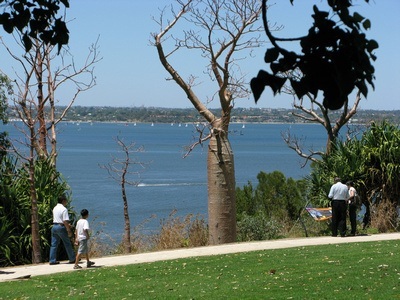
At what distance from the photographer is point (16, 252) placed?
60.2 ft

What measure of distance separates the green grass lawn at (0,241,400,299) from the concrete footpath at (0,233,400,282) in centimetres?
78

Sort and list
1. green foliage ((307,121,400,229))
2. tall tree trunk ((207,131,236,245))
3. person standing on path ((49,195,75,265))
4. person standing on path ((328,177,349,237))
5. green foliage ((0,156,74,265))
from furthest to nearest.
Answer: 1. green foliage ((307,121,400,229))
2. tall tree trunk ((207,131,236,245))
3. person standing on path ((328,177,349,237))
4. green foliage ((0,156,74,265))
5. person standing on path ((49,195,75,265))

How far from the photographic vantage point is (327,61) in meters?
4.09

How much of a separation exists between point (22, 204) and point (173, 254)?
381 centimetres

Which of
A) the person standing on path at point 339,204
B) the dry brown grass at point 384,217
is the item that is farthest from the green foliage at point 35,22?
the dry brown grass at point 384,217

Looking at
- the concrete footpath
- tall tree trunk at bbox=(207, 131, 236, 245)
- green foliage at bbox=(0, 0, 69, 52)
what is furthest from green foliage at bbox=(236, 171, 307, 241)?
green foliage at bbox=(0, 0, 69, 52)

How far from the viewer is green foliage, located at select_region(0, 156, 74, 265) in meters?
18.3

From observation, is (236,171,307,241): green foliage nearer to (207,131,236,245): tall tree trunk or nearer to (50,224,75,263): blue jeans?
(207,131,236,245): tall tree trunk

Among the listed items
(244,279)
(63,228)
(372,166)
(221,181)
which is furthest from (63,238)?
(372,166)

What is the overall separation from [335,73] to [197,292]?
8.44 m

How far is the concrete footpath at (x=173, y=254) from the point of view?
15883mm

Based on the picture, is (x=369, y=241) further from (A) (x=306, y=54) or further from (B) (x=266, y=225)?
(A) (x=306, y=54)

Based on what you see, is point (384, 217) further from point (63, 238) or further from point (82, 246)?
point (82, 246)

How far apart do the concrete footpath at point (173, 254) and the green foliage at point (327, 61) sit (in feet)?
38.3
